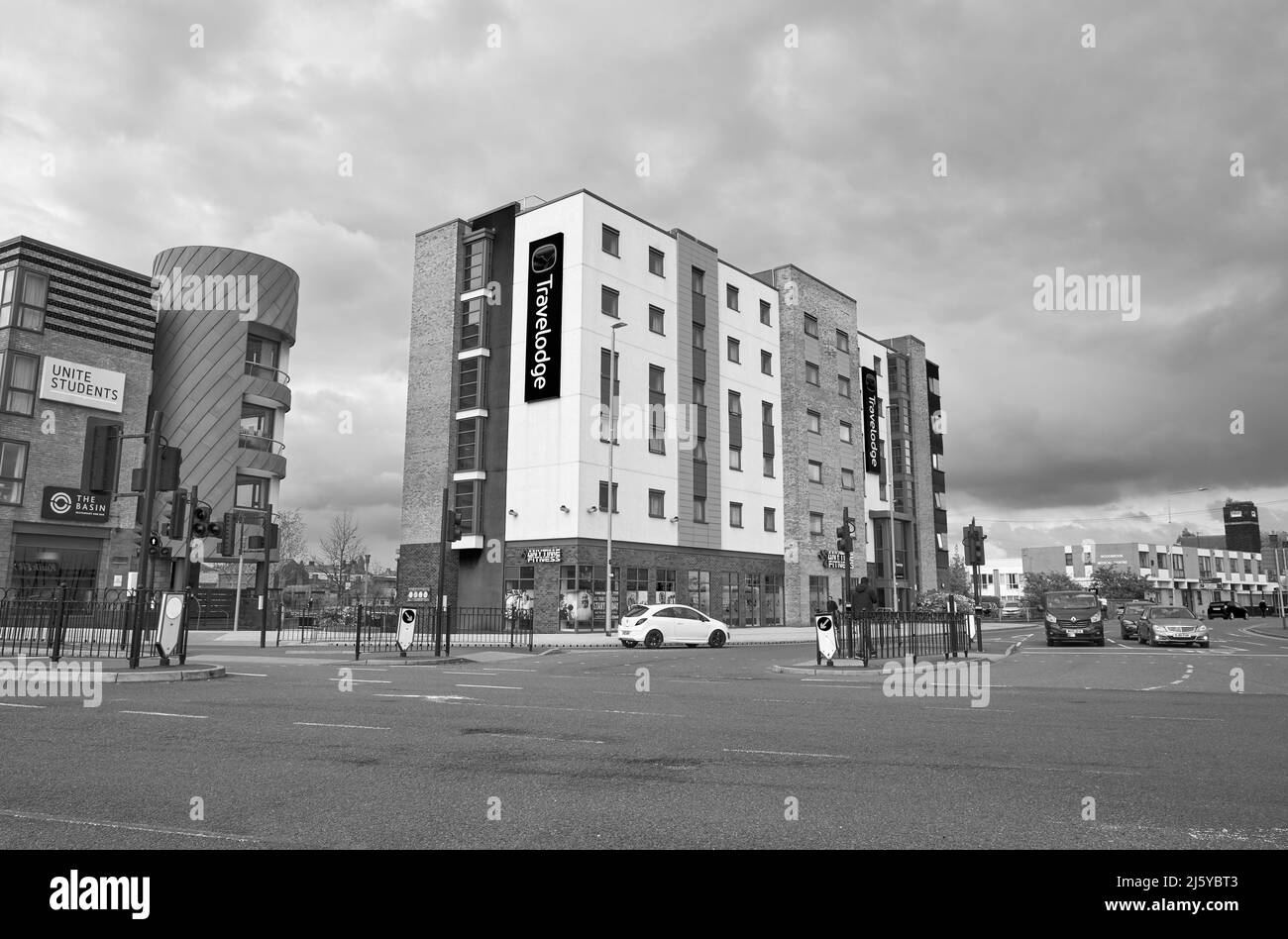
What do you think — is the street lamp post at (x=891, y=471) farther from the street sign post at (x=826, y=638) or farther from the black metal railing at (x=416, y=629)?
the street sign post at (x=826, y=638)

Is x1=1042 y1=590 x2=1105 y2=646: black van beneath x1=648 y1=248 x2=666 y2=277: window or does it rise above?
beneath

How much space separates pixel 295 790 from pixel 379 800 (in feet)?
2.58

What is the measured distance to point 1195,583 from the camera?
138 metres

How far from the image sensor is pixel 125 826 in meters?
5.58

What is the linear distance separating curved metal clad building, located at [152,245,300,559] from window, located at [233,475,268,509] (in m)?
0.05

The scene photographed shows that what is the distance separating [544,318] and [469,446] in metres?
7.44

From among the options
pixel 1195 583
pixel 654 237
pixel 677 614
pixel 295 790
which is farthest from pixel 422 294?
pixel 1195 583

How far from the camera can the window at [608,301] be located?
4416cm

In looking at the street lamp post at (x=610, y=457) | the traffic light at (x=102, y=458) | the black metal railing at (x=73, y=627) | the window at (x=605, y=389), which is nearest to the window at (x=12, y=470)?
the black metal railing at (x=73, y=627)

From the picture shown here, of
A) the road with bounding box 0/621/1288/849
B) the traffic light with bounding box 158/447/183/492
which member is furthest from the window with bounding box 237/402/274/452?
the road with bounding box 0/621/1288/849

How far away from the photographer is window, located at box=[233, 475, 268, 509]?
51594 mm

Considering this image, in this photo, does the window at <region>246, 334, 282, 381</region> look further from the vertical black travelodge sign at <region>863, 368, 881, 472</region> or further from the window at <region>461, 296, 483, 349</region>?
the vertical black travelodge sign at <region>863, 368, 881, 472</region>

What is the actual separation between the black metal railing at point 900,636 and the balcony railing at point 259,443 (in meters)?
38.8

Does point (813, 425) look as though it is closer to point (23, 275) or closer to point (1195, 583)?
point (23, 275)
